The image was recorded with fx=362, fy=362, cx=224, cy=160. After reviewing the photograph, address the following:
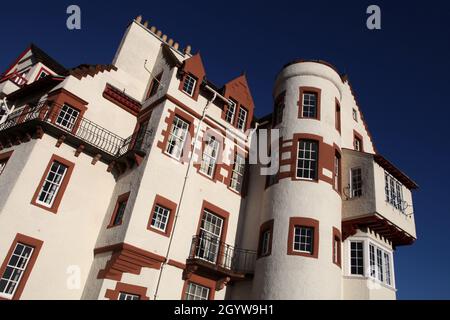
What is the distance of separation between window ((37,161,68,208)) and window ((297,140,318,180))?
12836 mm

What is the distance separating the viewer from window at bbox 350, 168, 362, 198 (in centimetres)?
2085


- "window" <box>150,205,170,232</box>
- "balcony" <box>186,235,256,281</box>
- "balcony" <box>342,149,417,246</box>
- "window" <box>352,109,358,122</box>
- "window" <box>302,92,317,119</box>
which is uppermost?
"window" <box>352,109,358,122</box>

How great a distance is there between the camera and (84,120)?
2075 cm

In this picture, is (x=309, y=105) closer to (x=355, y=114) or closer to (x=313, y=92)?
(x=313, y=92)

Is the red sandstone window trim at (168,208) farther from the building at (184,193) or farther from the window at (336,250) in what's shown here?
the window at (336,250)

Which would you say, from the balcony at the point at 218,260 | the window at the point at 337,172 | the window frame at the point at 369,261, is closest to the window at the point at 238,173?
the balcony at the point at 218,260

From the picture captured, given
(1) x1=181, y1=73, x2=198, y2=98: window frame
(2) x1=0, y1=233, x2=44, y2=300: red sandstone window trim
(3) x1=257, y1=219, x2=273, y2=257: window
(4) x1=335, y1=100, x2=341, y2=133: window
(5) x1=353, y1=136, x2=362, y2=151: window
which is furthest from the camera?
(5) x1=353, y1=136, x2=362, y2=151: window

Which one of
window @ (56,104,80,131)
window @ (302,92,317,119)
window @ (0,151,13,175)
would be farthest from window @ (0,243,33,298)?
window @ (302,92,317,119)

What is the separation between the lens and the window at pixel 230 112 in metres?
24.8

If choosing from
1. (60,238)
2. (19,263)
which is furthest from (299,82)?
(19,263)

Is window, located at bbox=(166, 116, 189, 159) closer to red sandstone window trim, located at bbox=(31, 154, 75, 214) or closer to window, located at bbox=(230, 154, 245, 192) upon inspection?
window, located at bbox=(230, 154, 245, 192)

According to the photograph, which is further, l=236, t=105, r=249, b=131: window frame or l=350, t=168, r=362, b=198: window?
l=236, t=105, r=249, b=131: window frame
